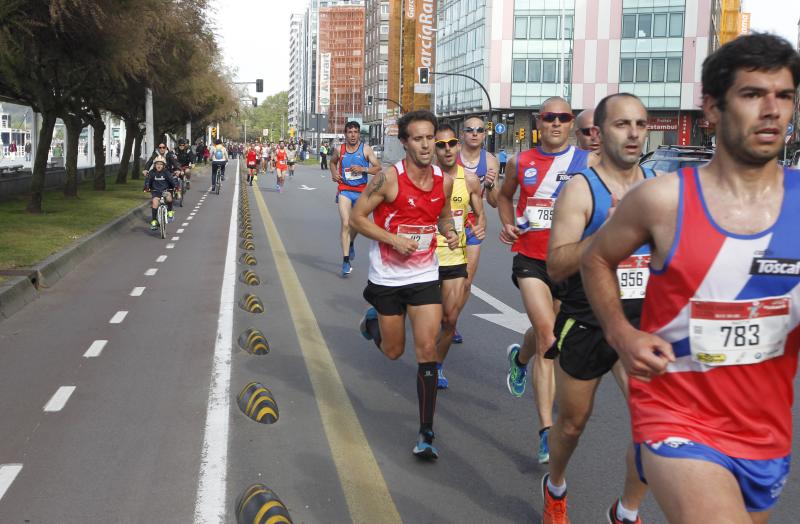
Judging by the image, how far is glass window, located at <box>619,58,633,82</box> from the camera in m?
66.6

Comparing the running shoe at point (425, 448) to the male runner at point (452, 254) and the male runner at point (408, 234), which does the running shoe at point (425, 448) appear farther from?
the male runner at point (452, 254)

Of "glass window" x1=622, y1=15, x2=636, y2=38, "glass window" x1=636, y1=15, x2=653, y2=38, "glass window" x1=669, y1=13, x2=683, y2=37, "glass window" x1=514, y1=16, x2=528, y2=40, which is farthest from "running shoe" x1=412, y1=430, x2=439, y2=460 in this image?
"glass window" x1=514, y1=16, x2=528, y2=40

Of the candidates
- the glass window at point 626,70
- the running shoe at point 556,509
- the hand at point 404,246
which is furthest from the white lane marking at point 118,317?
the glass window at point 626,70

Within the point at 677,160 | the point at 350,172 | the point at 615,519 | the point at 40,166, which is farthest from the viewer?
the point at 40,166

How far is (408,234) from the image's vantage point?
5.66m

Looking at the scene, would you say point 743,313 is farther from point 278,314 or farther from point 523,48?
point 523,48

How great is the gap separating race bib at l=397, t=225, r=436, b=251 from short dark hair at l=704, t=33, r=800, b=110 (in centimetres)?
313

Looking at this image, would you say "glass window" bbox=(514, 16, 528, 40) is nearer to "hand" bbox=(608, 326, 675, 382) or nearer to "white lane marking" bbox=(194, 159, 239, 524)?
"white lane marking" bbox=(194, 159, 239, 524)

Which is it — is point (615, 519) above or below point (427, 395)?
below

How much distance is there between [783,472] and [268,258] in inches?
496

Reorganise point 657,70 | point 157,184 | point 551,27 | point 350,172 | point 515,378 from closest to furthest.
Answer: point 515,378, point 350,172, point 157,184, point 657,70, point 551,27

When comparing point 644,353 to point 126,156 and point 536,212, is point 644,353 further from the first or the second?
point 126,156

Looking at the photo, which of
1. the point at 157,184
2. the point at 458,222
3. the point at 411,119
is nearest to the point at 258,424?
the point at 411,119

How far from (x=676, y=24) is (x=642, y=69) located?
11.9ft
